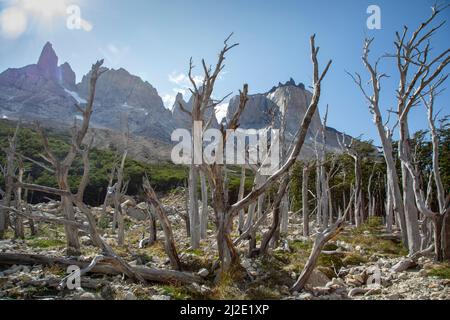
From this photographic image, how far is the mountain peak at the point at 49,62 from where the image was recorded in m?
132

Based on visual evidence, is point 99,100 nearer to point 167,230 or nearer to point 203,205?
point 203,205

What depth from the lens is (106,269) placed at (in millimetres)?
6699

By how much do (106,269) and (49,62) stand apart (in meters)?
151

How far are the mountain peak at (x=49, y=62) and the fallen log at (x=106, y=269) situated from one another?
143600 mm

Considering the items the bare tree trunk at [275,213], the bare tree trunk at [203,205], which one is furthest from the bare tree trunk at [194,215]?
the bare tree trunk at [275,213]

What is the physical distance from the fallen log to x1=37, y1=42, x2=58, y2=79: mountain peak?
143600 millimetres

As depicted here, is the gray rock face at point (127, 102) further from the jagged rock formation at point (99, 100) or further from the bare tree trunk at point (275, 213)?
the bare tree trunk at point (275, 213)

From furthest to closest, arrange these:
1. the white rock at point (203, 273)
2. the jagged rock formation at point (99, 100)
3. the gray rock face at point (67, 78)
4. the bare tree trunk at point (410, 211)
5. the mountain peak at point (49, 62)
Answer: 1. the gray rock face at point (67, 78)
2. the mountain peak at point (49, 62)
3. the jagged rock formation at point (99, 100)
4. the bare tree trunk at point (410, 211)
5. the white rock at point (203, 273)

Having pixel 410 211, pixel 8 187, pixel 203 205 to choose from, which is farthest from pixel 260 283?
pixel 8 187

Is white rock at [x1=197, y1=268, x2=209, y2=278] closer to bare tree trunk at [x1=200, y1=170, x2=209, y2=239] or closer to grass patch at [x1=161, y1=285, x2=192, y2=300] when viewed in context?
grass patch at [x1=161, y1=285, x2=192, y2=300]

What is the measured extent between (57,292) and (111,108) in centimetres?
13103

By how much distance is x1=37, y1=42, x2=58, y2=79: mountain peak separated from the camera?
132250mm

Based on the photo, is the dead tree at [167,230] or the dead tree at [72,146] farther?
the dead tree at [167,230]
